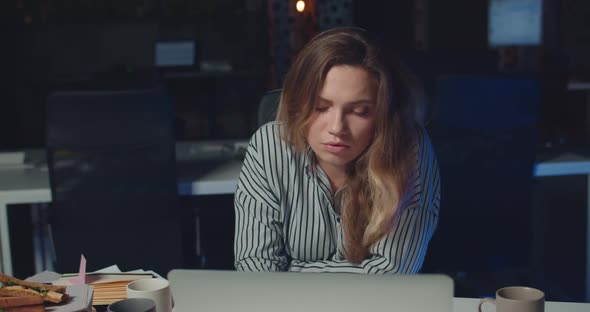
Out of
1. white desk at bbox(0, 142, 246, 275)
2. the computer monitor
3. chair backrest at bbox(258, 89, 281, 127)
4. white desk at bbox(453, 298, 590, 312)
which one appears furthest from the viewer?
the computer monitor

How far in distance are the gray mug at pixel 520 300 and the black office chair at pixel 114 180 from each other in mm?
1431

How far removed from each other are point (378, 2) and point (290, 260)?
517cm

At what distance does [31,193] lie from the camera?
237 centimetres

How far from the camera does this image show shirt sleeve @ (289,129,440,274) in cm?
148

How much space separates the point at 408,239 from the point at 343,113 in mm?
337

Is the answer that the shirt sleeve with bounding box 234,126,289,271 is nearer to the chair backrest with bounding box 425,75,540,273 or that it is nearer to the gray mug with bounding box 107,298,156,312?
the gray mug with bounding box 107,298,156,312

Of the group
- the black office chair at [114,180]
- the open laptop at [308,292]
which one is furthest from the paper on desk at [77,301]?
the black office chair at [114,180]

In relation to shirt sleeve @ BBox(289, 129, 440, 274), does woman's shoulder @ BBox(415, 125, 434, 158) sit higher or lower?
higher

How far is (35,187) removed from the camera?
7.88 feet

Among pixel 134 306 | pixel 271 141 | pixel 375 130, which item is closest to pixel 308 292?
pixel 134 306

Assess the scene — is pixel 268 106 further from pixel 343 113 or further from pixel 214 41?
pixel 214 41

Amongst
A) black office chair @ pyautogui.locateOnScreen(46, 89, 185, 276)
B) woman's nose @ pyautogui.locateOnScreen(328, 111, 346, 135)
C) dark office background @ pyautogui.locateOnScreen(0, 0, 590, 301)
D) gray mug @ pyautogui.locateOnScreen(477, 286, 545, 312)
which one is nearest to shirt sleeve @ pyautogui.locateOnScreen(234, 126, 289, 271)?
woman's nose @ pyautogui.locateOnScreen(328, 111, 346, 135)

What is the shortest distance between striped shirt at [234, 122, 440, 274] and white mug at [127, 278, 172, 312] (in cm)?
42

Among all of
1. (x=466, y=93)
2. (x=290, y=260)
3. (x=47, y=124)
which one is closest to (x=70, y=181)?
Result: (x=47, y=124)
